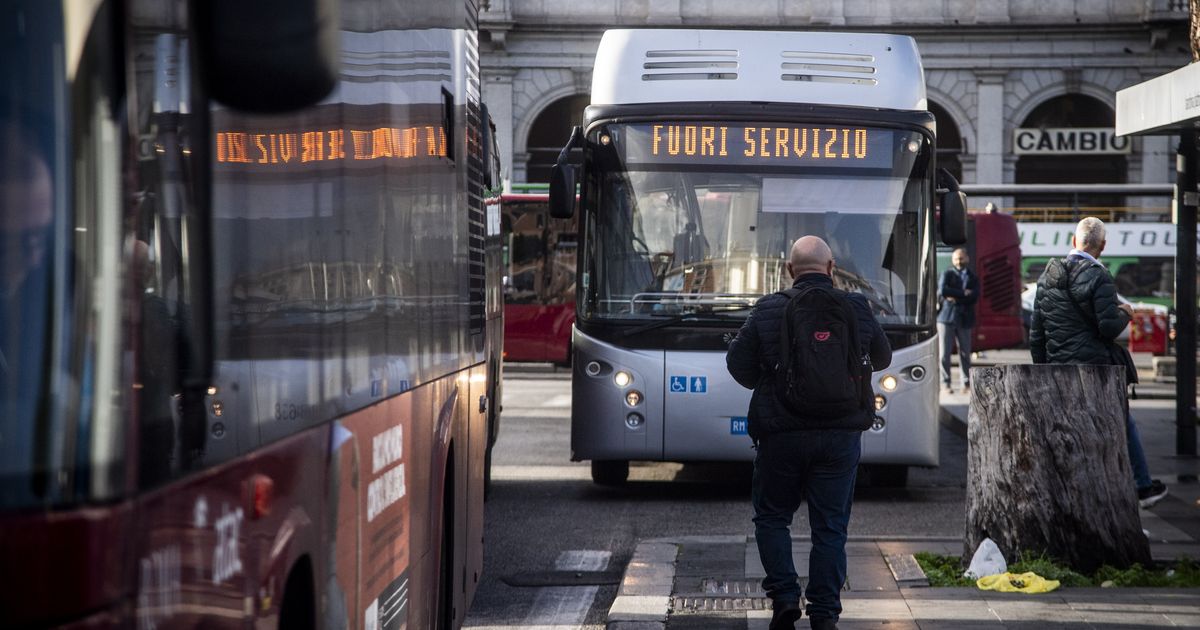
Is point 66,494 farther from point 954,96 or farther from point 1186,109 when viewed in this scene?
point 954,96

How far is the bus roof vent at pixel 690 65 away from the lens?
11.3m

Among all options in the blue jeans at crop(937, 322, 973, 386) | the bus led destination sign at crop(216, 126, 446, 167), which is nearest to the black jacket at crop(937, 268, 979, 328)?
the blue jeans at crop(937, 322, 973, 386)

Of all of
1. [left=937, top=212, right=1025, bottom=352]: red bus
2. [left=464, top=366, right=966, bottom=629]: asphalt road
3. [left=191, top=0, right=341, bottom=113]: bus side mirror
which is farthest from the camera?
[left=937, top=212, right=1025, bottom=352]: red bus

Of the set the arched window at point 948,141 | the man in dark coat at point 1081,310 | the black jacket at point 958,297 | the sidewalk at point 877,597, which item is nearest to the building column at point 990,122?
the arched window at point 948,141

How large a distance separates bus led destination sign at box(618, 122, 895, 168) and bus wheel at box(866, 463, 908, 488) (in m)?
2.33

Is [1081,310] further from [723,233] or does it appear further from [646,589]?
[646,589]

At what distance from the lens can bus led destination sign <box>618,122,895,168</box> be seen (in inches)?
434

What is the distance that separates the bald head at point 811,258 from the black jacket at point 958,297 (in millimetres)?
15081

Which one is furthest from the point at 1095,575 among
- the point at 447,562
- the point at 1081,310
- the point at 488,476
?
the point at 488,476

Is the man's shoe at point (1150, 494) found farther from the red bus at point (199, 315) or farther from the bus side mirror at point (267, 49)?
the bus side mirror at point (267, 49)

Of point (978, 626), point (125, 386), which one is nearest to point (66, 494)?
point (125, 386)

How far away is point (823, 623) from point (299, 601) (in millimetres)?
3394

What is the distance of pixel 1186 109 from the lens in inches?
402

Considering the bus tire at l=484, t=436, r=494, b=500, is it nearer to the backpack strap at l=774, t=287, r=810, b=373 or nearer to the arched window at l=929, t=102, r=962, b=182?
the backpack strap at l=774, t=287, r=810, b=373
